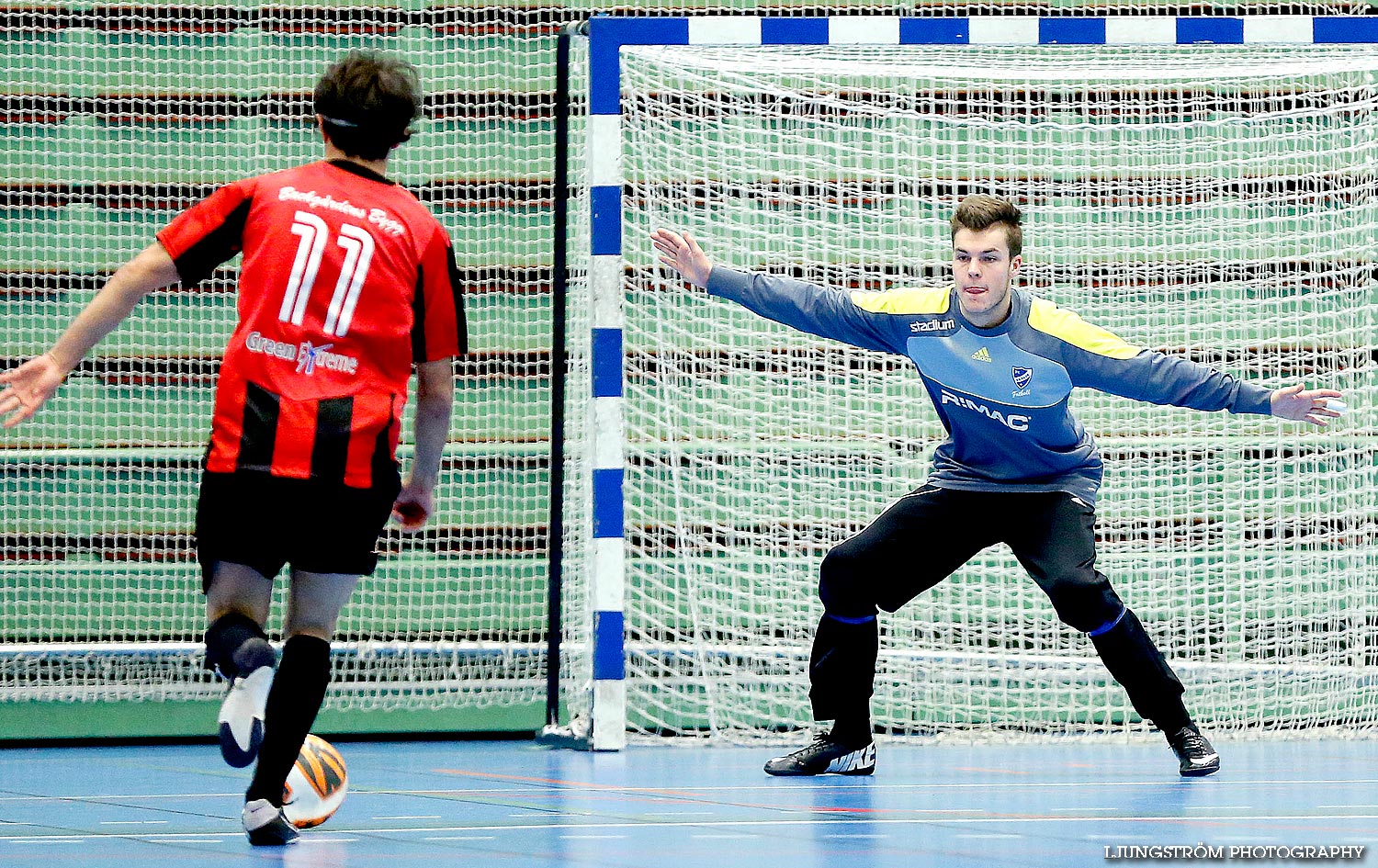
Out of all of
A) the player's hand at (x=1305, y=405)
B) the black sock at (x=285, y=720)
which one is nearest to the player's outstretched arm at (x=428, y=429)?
the black sock at (x=285, y=720)

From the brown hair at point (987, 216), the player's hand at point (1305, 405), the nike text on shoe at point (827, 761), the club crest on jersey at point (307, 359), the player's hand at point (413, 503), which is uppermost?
the brown hair at point (987, 216)

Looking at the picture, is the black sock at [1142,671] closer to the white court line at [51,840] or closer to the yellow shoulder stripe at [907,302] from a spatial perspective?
the yellow shoulder stripe at [907,302]

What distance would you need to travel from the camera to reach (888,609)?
15.2 ft

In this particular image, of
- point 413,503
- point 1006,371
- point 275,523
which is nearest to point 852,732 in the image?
point 1006,371

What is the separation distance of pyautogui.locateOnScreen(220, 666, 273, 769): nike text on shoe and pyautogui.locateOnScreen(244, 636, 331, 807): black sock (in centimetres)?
13

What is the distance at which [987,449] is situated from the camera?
14.8 ft

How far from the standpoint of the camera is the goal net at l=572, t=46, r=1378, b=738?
6.04 m

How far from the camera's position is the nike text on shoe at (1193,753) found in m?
4.50

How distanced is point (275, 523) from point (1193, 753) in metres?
2.65

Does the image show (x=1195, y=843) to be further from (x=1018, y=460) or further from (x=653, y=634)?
(x=653, y=634)

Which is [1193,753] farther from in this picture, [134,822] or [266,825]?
[134,822]

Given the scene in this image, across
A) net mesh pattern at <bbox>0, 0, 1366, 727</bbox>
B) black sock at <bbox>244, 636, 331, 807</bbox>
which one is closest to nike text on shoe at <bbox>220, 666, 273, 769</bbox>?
black sock at <bbox>244, 636, 331, 807</bbox>

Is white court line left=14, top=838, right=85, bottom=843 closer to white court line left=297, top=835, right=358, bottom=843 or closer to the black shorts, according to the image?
white court line left=297, top=835, right=358, bottom=843

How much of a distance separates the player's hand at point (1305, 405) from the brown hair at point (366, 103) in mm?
2286
